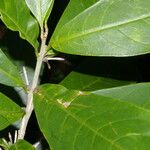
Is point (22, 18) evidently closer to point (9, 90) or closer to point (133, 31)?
point (133, 31)

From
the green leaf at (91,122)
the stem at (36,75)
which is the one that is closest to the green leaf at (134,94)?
the green leaf at (91,122)

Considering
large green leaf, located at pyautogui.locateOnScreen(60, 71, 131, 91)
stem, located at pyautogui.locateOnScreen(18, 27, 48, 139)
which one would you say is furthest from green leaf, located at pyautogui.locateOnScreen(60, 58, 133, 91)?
stem, located at pyautogui.locateOnScreen(18, 27, 48, 139)

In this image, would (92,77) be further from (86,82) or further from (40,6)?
(40,6)

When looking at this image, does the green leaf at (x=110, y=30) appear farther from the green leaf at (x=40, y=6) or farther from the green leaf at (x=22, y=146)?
the green leaf at (x=22, y=146)

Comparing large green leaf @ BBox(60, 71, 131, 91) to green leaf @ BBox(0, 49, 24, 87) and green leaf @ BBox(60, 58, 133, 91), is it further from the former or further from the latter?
green leaf @ BBox(0, 49, 24, 87)

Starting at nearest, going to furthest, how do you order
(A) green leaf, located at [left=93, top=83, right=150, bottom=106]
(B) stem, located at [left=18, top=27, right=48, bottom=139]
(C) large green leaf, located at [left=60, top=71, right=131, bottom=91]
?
(A) green leaf, located at [left=93, top=83, right=150, bottom=106]
(B) stem, located at [left=18, top=27, right=48, bottom=139]
(C) large green leaf, located at [left=60, top=71, right=131, bottom=91]

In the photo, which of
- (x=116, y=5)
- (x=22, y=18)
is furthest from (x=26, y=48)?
(x=116, y=5)
